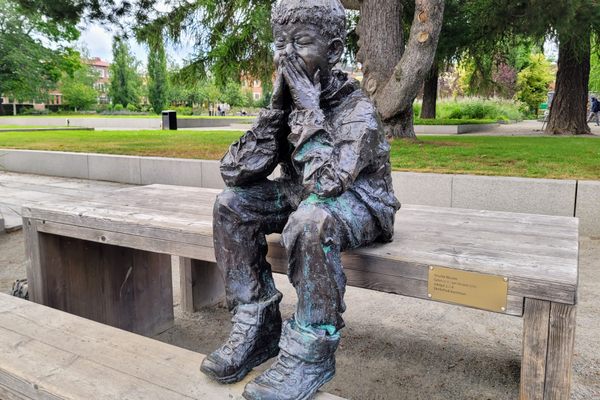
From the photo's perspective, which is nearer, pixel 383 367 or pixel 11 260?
pixel 383 367

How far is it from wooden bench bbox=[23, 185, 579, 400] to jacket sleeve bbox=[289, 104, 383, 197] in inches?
14.8

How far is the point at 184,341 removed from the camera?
3.45 metres

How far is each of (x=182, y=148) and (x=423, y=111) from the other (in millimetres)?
13902

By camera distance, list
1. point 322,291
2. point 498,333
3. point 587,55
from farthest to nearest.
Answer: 1. point 587,55
2. point 498,333
3. point 322,291

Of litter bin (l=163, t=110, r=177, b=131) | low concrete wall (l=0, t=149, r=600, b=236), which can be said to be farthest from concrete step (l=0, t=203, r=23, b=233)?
litter bin (l=163, t=110, r=177, b=131)

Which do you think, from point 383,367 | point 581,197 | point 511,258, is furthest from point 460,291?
point 581,197

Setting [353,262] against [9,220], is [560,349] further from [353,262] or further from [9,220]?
[9,220]

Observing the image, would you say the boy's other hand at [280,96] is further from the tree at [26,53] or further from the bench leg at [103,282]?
the tree at [26,53]

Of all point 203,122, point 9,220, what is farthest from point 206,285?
point 203,122

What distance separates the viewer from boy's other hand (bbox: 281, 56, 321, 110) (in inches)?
81.0

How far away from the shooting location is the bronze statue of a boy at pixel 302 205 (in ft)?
6.02

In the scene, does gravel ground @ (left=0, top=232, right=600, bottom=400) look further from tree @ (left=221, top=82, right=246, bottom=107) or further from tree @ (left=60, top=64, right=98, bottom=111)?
tree @ (left=221, top=82, right=246, bottom=107)

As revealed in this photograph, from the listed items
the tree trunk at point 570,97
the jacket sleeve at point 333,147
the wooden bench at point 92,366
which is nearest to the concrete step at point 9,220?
the wooden bench at point 92,366

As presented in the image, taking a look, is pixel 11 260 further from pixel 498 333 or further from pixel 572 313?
pixel 572 313
